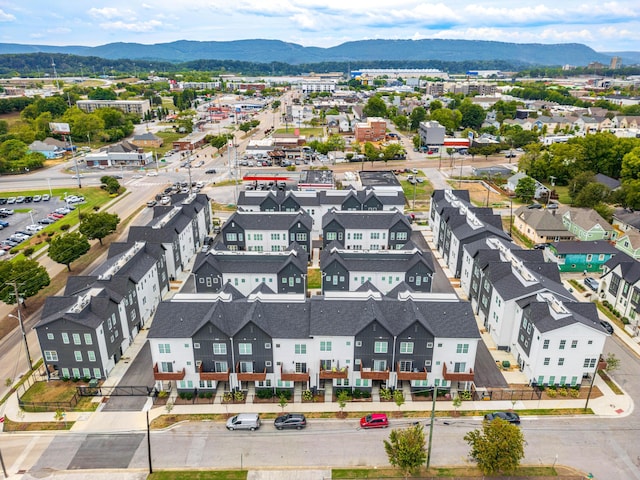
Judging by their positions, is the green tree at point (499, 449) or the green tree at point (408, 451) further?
the green tree at point (408, 451)

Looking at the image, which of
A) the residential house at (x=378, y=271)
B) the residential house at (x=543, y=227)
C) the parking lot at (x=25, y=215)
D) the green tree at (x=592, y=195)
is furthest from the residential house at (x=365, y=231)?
the parking lot at (x=25, y=215)

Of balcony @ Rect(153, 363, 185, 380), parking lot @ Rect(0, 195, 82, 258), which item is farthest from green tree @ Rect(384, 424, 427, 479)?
parking lot @ Rect(0, 195, 82, 258)

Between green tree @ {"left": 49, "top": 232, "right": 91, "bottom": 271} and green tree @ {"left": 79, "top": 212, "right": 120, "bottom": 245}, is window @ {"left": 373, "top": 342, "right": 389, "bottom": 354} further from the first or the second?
green tree @ {"left": 79, "top": 212, "right": 120, "bottom": 245}

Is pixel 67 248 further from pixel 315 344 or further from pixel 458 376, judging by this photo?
pixel 458 376

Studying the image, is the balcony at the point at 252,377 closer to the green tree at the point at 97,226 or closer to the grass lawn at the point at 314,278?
the grass lawn at the point at 314,278

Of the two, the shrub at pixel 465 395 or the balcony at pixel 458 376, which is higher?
the balcony at pixel 458 376

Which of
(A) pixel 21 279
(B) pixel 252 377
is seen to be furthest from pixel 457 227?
(A) pixel 21 279
